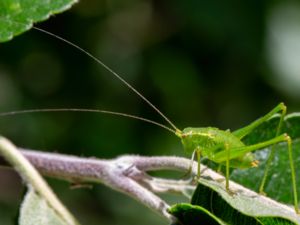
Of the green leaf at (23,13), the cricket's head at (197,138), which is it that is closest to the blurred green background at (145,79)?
the cricket's head at (197,138)

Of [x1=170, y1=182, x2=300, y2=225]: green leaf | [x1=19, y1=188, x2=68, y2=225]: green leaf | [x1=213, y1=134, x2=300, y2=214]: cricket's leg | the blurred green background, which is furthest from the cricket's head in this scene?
the blurred green background

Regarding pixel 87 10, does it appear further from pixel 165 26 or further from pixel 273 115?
pixel 273 115

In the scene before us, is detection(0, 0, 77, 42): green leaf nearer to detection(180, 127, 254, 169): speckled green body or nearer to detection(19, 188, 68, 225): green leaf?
detection(19, 188, 68, 225): green leaf

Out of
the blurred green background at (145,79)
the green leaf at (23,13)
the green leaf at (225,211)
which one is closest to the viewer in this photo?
the green leaf at (225,211)

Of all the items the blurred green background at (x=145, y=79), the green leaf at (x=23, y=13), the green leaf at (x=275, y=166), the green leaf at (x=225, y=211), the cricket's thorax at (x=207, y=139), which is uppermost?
the blurred green background at (x=145, y=79)

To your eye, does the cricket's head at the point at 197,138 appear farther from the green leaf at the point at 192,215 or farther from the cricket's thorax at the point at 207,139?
the green leaf at the point at 192,215

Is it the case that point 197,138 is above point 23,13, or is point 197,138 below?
below

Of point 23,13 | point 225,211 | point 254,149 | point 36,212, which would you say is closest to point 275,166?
point 254,149

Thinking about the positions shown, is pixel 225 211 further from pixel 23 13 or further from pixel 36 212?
pixel 23 13
